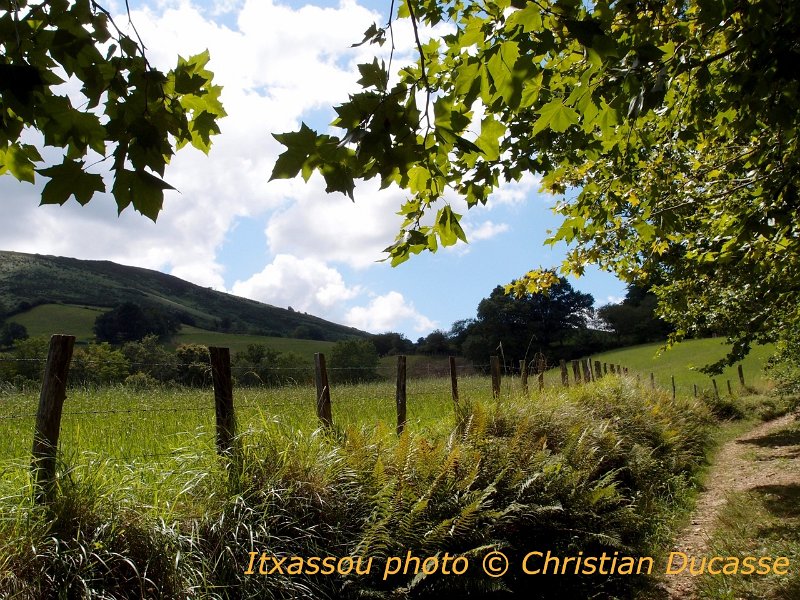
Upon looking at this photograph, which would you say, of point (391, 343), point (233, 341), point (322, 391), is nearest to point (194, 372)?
point (322, 391)

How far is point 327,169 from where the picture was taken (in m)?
1.89

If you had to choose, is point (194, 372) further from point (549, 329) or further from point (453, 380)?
point (549, 329)

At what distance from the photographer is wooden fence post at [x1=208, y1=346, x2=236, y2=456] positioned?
161 inches

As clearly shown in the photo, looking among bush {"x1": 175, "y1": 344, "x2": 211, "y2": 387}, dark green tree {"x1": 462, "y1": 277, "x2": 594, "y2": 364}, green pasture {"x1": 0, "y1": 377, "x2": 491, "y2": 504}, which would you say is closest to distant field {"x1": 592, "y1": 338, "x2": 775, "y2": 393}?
dark green tree {"x1": 462, "y1": 277, "x2": 594, "y2": 364}

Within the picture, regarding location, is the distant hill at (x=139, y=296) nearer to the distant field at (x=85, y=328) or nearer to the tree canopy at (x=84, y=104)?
the distant field at (x=85, y=328)

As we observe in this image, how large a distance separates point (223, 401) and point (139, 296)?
303 ft

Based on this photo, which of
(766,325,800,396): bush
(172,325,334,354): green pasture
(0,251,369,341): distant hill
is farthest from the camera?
(0,251,369,341): distant hill

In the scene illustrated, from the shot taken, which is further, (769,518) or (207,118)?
(769,518)

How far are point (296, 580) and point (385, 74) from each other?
121 inches

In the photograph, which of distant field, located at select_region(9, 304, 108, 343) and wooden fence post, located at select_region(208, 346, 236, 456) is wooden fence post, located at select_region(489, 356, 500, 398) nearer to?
wooden fence post, located at select_region(208, 346, 236, 456)

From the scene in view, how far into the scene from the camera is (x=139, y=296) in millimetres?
86125

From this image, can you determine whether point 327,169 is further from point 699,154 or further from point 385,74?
point 699,154

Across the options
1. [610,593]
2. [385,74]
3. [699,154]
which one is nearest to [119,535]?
[385,74]

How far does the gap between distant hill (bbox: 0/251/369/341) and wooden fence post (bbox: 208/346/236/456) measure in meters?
74.4
